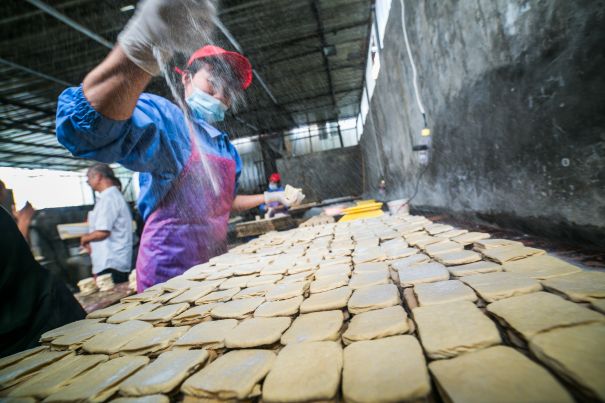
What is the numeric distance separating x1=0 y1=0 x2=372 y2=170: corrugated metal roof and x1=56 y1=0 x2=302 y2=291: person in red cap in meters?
4.16

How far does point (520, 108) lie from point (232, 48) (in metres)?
7.75

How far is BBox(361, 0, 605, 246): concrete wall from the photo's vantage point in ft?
3.55

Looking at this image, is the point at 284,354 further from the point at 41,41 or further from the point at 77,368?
the point at 41,41

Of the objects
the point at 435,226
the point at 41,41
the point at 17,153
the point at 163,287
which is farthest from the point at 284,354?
the point at 17,153

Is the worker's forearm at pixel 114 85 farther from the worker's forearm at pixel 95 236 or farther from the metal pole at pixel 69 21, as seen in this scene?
the metal pole at pixel 69 21

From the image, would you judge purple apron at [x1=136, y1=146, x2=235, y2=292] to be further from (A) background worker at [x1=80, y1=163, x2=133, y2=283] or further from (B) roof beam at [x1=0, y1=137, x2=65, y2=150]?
(B) roof beam at [x1=0, y1=137, x2=65, y2=150]

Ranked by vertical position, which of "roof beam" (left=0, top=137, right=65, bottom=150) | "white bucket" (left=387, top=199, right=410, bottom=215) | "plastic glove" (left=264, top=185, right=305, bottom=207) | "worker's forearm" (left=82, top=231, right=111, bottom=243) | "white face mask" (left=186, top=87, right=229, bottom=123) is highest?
"roof beam" (left=0, top=137, right=65, bottom=150)

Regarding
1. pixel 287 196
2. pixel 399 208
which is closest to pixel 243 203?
pixel 287 196

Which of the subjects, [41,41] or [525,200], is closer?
[525,200]

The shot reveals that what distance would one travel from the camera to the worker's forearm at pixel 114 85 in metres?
1.27

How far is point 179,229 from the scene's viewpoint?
2191mm

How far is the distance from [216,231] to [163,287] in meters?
0.95

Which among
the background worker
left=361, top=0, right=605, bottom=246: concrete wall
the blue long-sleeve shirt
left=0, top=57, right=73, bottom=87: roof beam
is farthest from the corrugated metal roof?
left=361, top=0, right=605, bottom=246: concrete wall

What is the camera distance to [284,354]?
77cm
